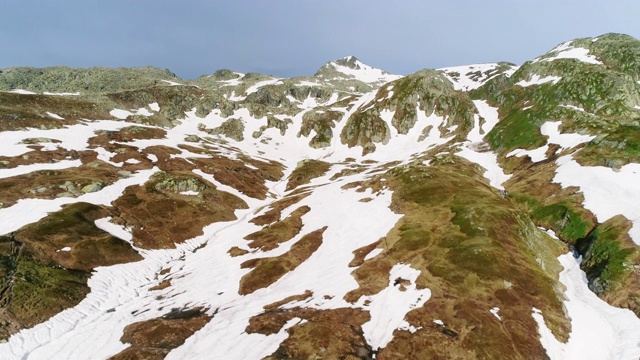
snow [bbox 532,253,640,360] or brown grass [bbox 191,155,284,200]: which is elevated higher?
brown grass [bbox 191,155,284,200]

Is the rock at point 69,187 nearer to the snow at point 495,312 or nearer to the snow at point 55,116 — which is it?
the snow at point 55,116

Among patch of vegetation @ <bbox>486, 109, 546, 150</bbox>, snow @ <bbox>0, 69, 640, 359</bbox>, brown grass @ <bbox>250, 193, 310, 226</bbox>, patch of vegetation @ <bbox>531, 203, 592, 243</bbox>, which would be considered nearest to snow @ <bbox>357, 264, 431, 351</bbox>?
snow @ <bbox>0, 69, 640, 359</bbox>

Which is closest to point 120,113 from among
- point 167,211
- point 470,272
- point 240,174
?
point 240,174

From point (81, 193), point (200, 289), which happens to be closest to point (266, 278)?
point (200, 289)

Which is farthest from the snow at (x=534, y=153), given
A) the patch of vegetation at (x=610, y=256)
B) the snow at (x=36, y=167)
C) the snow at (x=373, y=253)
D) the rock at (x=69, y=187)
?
the snow at (x=36, y=167)

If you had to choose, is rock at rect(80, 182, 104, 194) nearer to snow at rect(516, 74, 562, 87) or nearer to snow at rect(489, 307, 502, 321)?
snow at rect(489, 307, 502, 321)

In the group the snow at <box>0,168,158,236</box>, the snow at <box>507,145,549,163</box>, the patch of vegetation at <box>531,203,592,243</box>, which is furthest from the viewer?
the snow at <box>507,145,549,163</box>
